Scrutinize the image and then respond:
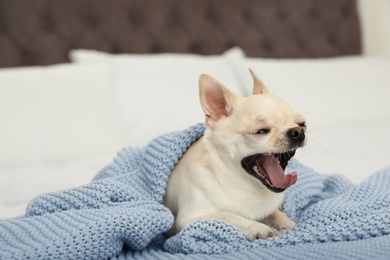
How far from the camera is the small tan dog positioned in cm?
87

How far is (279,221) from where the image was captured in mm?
967

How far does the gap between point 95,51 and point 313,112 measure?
0.91 meters

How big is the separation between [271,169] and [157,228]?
0.22m

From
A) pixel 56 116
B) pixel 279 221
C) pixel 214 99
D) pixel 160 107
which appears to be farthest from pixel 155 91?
pixel 279 221

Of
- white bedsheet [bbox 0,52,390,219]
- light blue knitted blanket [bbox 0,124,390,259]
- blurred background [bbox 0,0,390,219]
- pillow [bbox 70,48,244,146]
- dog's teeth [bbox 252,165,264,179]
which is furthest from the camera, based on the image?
pillow [bbox 70,48,244,146]

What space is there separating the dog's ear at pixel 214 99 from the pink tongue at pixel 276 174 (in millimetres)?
130

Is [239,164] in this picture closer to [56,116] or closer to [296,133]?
[296,133]

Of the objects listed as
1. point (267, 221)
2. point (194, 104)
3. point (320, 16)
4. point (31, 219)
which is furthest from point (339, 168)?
point (320, 16)

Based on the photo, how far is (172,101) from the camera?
1827 mm

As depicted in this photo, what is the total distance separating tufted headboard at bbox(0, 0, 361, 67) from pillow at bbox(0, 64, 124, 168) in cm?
29

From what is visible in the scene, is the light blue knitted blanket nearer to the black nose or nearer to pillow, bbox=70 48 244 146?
the black nose

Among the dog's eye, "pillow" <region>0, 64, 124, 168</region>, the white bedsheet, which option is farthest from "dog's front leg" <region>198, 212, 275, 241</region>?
"pillow" <region>0, 64, 124, 168</region>

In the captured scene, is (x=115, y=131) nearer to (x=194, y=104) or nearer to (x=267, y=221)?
(x=194, y=104)

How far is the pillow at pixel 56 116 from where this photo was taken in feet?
5.26
